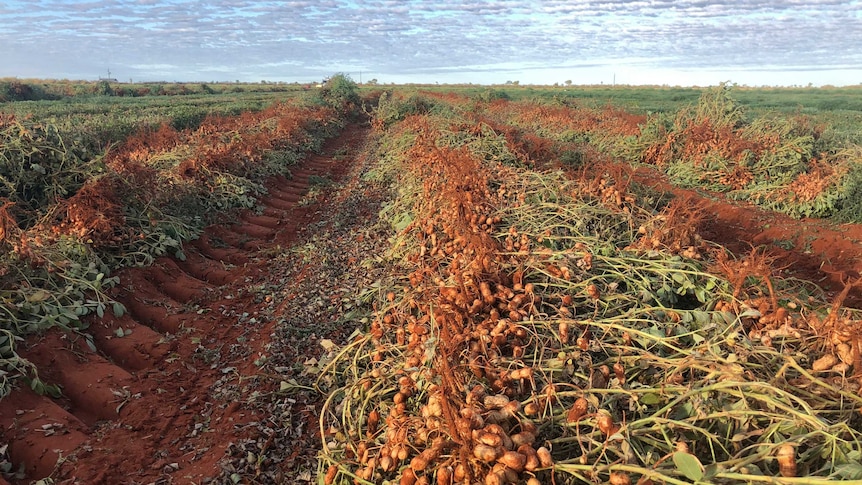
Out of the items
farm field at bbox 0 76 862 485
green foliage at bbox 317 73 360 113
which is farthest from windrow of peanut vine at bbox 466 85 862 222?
green foliage at bbox 317 73 360 113

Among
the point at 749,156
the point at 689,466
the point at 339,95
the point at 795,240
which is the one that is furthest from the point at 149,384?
the point at 339,95

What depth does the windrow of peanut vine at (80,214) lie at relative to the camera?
3775 mm

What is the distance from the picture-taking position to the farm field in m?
1.94

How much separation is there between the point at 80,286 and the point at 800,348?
5281mm

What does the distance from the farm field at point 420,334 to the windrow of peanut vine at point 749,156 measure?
0.41 metres

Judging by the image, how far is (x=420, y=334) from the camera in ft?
9.20

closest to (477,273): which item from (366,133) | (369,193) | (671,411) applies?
(671,411)

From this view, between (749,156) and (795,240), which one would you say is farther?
(749,156)

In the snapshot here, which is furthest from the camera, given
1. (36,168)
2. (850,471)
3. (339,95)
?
(339,95)

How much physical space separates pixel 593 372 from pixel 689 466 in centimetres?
77

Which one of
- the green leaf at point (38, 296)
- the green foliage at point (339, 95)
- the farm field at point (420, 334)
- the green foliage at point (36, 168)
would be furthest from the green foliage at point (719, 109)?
the green foliage at point (339, 95)

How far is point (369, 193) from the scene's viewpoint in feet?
27.8

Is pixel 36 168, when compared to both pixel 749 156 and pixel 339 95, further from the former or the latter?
pixel 339 95

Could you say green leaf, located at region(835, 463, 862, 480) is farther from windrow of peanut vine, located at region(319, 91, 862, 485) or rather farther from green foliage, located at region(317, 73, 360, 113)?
green foliage, located at region(317, 73, 360, 113)
